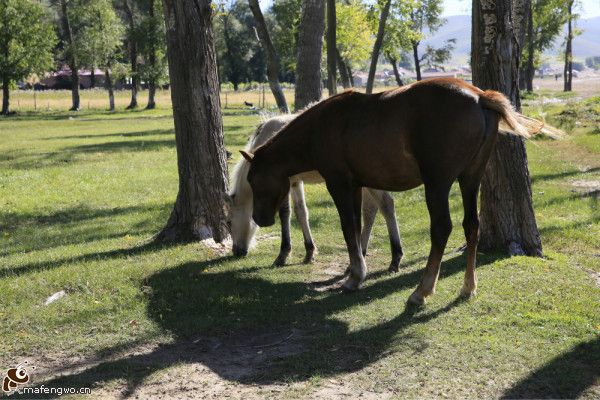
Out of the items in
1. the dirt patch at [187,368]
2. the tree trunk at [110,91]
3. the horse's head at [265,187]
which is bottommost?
the dirt patch at [187,368]

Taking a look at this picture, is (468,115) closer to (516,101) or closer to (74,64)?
(516,101)

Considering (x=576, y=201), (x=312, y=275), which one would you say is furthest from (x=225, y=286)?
(x=576, y=201)

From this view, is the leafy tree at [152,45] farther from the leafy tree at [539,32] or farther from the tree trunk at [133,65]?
the leafy tree at [539,32]

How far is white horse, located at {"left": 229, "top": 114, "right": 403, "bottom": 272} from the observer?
8.47 metres

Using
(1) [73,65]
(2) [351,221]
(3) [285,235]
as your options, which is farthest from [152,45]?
(2) [351,221]

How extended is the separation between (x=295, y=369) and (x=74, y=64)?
2202 inches

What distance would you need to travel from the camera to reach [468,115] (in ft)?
20.4

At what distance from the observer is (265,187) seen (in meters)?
7.71

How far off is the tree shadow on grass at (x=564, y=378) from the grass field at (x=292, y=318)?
15mm

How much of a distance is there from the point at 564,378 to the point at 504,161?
3.83 metres

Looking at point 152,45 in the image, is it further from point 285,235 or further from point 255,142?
→ point 285,235

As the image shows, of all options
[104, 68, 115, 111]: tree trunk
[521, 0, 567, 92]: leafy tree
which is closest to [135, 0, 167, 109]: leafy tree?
[104, 68, 115, 111]: tree trunk

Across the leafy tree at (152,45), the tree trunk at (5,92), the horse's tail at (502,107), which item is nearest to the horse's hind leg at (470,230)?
the horse's tail at (502,107)

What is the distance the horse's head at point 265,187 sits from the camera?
7.66 metres
